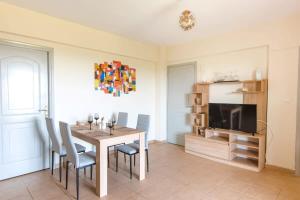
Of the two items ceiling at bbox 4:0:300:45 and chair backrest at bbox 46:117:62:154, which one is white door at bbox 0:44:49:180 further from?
ceiling at bbox 4:0:300:45

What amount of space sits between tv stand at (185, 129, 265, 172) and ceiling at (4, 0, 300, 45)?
6.86ft

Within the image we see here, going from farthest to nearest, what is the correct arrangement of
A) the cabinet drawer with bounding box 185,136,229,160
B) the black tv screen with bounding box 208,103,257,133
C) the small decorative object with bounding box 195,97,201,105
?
the small decorative object with bounding box 195,97,201,105, the cabinet drawer with bounding box 185,136,229,160, the black tv screen with bounding box 208,103,257,133

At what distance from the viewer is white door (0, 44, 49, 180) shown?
2.83 meters

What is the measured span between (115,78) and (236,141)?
289cm

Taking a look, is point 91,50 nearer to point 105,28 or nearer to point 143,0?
point 105,28

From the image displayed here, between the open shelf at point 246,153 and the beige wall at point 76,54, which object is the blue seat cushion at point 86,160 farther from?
the open shelf at point 246,153

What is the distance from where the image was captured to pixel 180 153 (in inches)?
166

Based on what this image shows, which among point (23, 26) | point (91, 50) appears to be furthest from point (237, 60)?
point (23, 26)

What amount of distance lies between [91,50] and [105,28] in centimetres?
53

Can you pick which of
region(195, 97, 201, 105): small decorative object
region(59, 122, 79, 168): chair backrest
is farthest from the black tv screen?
region(59, 122, 79, 168): chair backrest

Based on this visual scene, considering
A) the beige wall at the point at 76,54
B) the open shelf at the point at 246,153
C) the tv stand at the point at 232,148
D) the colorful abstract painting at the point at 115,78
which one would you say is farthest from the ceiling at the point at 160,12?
the open shelf at the point at 246,153

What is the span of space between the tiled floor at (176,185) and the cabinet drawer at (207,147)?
0.27 meters

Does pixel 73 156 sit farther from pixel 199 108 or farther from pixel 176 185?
pixel 199 108


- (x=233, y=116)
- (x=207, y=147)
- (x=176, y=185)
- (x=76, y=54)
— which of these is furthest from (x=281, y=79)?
(x=76, y=54)
